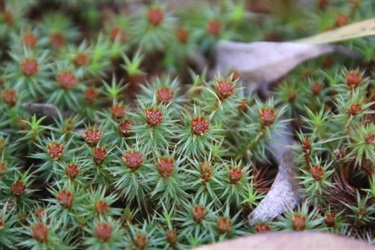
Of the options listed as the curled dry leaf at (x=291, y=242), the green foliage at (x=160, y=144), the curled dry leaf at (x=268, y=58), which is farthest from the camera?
the curled dry leaf at (x=268, y=58)

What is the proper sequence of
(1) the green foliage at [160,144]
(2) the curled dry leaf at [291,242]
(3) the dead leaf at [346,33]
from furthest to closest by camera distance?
(3) the dead leaf at [346,33] < (1) the green foliage at [160,144] < (2) the curled dry leaf at [291,242]

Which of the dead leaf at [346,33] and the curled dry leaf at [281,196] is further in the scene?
the dead leaf at [346,33]

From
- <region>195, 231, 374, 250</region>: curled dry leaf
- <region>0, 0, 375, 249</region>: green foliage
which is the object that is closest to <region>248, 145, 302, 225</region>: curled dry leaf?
<region>0, 0, 375, 249</region>: green foliage

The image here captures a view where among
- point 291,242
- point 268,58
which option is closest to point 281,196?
point 291,242

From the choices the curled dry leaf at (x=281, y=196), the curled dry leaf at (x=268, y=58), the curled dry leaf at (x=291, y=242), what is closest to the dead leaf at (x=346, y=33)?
the curled dry leaf at (x=268, y=58)

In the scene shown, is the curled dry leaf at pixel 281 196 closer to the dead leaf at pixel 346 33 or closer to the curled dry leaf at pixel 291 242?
the curled dry leaf at pixel 291 242

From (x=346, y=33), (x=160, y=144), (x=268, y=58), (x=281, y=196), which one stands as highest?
(x=346, y=33)

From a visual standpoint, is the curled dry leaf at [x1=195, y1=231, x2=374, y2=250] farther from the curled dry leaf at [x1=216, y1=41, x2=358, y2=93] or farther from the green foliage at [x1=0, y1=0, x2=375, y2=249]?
the curled dry leaf at [x1=216, y1=41, x2=358, y2=93]

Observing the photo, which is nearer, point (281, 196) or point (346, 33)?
point (281, 196)

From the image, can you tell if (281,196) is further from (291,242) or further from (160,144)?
(160,144)
